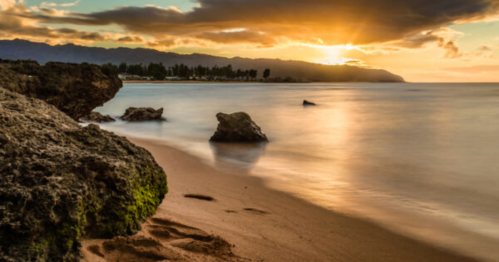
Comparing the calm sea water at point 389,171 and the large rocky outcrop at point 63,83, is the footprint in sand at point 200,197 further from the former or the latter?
the large rocky outcrop at point 63,83

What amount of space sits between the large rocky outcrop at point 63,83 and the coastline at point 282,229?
97.2 inches

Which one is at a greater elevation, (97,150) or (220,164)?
(97,150)

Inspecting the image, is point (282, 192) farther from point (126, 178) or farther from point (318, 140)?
point (318, 140)

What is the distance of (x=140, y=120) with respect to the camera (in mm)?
19422

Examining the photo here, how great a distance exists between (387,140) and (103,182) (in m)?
14.4

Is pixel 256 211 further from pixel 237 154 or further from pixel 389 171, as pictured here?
pixel 389 171

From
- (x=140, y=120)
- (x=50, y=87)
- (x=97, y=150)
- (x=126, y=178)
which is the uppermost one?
(x=50, y=87)

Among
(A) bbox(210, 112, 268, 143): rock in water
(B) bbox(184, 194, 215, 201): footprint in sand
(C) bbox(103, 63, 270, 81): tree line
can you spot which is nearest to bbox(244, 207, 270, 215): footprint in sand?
(B) bbox(184, 194, 215, 201): footprint in sand

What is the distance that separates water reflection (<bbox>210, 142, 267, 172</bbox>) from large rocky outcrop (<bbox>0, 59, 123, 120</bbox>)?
11.3 feet

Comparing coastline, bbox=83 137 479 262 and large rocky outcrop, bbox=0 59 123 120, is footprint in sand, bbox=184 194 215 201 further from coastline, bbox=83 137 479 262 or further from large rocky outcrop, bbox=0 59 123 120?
large rocky outcrop, bbox=0 59 123 120

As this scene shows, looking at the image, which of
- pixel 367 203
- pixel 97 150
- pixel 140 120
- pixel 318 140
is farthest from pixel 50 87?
pixel 140 120

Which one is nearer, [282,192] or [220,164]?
[282,192]

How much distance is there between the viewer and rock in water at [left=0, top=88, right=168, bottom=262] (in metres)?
2.72

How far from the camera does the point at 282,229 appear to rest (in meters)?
4.84
